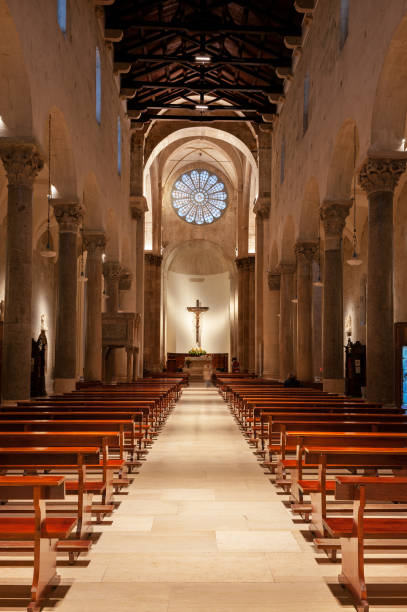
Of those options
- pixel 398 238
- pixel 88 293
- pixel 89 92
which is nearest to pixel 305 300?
pixel 398 238

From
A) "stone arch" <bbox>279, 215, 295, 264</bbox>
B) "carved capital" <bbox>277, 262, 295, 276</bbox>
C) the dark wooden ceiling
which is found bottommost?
"carved capital" <bbox>277, 262, 295, 276</bbox>

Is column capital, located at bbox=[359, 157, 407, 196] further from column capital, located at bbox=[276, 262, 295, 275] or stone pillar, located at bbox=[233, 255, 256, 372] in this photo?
stone pillar, located at bbox=[233, 255, 256, 372]

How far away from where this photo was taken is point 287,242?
28.0m

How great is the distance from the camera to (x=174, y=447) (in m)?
12.4

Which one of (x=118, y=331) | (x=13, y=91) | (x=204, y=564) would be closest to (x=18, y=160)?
(x=13, y=91)

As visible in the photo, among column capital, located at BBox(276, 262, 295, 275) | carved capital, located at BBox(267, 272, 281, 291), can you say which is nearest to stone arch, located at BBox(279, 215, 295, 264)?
column capital, located at BBox(276, 262, 295, 275)

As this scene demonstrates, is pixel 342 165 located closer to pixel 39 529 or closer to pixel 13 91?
pixel 13 91

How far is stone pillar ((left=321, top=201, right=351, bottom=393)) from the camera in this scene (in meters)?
19.0

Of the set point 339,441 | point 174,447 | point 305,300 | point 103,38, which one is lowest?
point 174,447

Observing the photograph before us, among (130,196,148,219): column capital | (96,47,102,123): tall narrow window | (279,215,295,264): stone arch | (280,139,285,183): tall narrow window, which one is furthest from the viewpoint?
(130,196,148,219): column capital

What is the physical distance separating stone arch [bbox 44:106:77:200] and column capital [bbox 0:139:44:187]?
10.3 feet

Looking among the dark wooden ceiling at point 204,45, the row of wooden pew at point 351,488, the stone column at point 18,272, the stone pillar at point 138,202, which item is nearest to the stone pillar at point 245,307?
the stone pillar at point 138,202

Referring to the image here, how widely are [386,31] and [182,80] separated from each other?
19860mm

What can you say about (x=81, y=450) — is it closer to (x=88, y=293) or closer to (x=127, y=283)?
(x=88, y=293)
